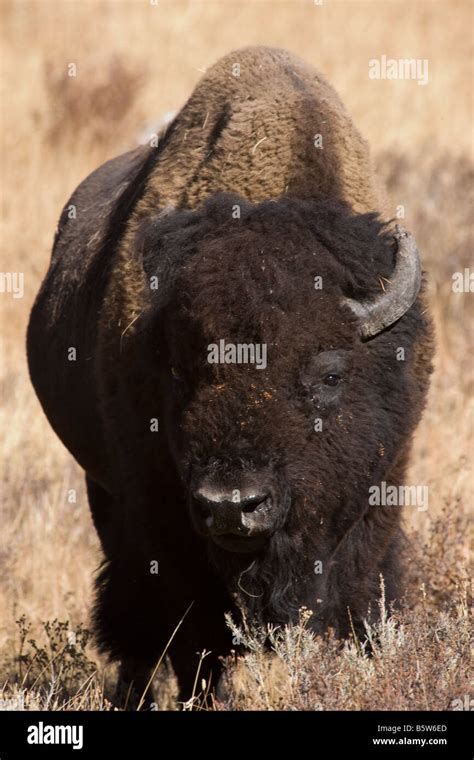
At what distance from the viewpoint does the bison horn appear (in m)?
4.66

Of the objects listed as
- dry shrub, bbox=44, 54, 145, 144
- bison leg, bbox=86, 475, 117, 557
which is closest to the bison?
bison leg, bbox=86, 475, 117, 557

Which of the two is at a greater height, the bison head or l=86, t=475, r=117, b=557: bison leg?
the bison head

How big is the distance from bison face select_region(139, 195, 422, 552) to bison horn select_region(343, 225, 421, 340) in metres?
0.02

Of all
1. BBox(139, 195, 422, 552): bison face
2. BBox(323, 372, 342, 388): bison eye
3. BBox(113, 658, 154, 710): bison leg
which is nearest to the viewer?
BBox(139, 195, 422, 552): bison face

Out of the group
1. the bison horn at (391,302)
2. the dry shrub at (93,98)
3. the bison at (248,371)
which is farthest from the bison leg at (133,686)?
the dry shrub at (93,98)

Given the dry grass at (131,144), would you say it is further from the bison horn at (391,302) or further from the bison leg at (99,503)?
the bison horn at (391,302)

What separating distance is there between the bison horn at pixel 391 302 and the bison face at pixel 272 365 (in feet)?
0.06

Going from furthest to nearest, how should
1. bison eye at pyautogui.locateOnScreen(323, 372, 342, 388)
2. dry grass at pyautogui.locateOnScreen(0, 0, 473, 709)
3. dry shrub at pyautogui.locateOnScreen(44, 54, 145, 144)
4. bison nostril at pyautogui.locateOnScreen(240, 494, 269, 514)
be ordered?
1. dry shrub at pyautogui.locateOnScreen(44, 54, 145, 144)
2. dry grass at pyautogui.locateOnScreen(0, 0, 473, 709)
3. bison eye at pyautogui.locateOnScreen(323, 372, 342, 388)
4. bison nostril at pyautogui.locateOnScreen(240, 494, 269, 514)

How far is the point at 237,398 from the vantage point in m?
4.36

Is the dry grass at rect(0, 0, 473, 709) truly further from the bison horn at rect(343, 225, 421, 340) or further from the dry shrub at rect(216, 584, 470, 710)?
the bison horn at rect(343, 225, 421, 340)

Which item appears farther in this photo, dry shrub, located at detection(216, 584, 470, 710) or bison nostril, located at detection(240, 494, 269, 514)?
dry shrub, located at detection(216, 584, 470, 710)

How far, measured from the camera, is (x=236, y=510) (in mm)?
4180

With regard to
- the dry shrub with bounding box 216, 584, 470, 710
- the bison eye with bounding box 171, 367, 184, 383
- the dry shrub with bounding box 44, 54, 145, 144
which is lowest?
the dry shrub with bounding box 216, 584, 470, 710
